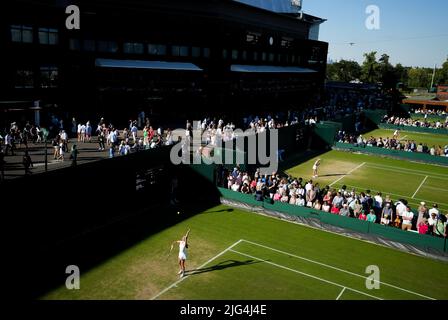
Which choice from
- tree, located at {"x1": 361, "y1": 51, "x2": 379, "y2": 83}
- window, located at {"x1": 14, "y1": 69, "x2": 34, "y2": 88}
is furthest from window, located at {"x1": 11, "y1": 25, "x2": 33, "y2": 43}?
tree, located at {"x1": 361, "y1": 51, "x2": 379, "y2": 83}

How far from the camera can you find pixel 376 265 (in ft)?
57.3

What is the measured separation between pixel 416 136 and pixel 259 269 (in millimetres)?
44706

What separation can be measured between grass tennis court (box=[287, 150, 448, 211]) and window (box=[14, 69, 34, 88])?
2253cm

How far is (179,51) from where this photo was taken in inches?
1767

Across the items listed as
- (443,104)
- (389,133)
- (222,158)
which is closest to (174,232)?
(222,158)

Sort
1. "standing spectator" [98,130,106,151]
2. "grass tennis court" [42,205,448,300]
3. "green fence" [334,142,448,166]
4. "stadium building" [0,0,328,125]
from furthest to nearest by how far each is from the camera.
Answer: "green fence" [334,142,448,166] < "stadium building" [0,0,328,125] < "standing spectator" [98,130,106,151] < "grass tennis court" [42,205,448,300]

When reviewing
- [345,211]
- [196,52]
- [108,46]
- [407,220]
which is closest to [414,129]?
[196,52]

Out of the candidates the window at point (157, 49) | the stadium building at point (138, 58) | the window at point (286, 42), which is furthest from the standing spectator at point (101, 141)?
the window at point (286, 42)

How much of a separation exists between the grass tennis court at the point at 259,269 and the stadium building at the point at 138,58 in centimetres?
1216

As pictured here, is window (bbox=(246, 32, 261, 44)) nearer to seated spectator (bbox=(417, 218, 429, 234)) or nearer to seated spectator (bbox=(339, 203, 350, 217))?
seated spectator (bbox=(339, 203, 350, 217))

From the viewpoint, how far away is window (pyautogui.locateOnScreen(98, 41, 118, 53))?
3786 cm

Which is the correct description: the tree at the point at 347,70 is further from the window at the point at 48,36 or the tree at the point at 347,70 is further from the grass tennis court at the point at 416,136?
the window at the point at 48,36

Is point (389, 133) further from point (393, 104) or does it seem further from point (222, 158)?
point (222, 158)

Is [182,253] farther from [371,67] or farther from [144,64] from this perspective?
[371,67]
